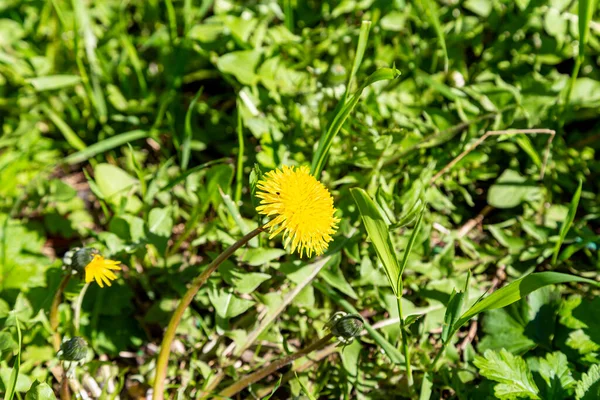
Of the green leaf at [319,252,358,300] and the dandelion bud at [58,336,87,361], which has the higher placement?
the dandelion bud at [58,336,87,361]

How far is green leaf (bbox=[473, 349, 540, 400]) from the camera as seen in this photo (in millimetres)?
1632

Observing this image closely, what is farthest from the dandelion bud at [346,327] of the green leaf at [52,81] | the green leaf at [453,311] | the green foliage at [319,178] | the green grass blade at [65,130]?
the green leaf at [52,81]

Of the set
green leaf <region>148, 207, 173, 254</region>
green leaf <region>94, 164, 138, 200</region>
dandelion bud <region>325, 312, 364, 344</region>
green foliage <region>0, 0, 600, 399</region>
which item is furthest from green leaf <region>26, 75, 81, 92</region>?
dandelion bud <region>325, 312, 364, 344</region>

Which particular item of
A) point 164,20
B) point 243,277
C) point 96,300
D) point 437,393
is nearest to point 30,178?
point 96,300

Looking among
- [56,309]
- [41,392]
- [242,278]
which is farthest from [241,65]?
[41,392]

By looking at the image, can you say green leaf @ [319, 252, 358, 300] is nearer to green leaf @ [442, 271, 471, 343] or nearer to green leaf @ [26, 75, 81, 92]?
green leaf @ [442, 271, 471, 343]

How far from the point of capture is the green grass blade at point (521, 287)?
1.42 m

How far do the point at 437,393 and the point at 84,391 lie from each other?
110 cm

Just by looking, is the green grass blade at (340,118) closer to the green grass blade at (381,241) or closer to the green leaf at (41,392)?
the green grass blade at (381,241)

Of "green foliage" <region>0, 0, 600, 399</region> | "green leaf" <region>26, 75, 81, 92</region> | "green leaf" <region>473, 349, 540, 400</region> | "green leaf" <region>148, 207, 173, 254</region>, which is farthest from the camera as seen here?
"green leaf" <region>26, 75, 81, 92</region>

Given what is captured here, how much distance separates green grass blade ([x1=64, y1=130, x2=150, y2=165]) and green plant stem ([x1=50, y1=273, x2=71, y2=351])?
653 mm

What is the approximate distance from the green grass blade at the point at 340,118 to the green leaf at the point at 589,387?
916 millimetres

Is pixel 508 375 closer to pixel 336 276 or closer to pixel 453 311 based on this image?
pixel 453 311

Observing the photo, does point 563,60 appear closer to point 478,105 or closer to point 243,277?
point 478,105
